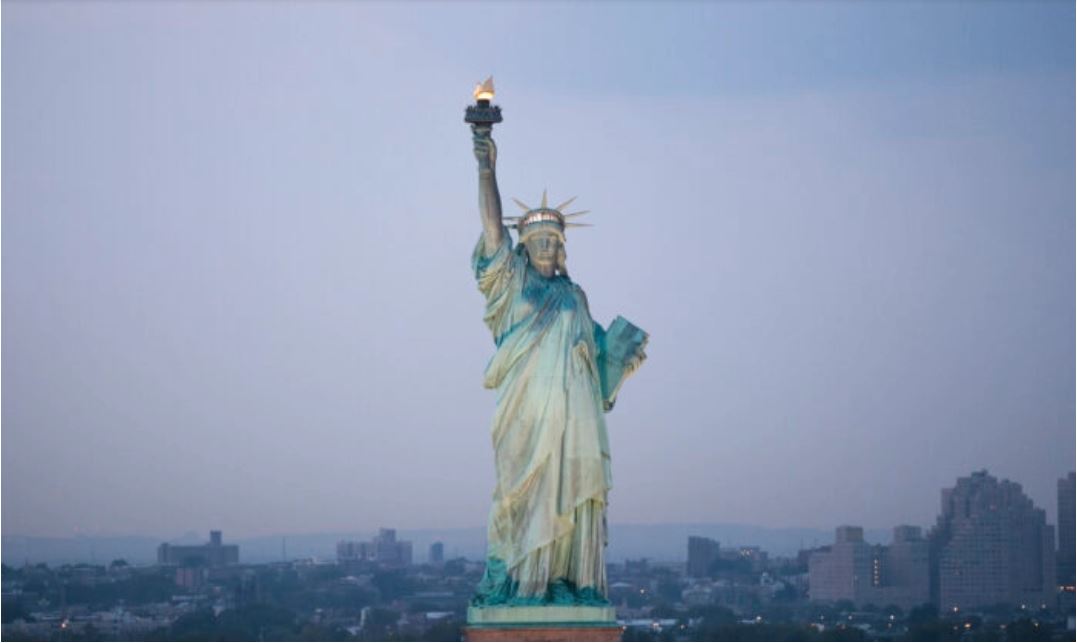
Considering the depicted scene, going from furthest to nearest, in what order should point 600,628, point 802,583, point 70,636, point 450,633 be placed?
point 802,583 → point 70,636 → point 450,633 → point 600,628

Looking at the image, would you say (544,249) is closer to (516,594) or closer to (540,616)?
(516,594)

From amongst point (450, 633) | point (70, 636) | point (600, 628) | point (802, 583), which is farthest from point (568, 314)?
point (802, 583)

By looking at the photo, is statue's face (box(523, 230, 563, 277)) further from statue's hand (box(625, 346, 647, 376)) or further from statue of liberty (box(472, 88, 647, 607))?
statue's hand (box(625, 346, 647, 376))

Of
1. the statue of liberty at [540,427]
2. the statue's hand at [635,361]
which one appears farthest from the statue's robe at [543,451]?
the statue's hand at [635,361]

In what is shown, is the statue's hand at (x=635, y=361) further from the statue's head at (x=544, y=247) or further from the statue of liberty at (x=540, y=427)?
the statue's head at (x=544, y=247)

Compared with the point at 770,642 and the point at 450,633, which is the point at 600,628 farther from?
the point at 770,642

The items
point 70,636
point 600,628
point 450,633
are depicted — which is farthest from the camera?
point 70,636

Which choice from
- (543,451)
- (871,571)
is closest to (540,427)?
(543,451)
